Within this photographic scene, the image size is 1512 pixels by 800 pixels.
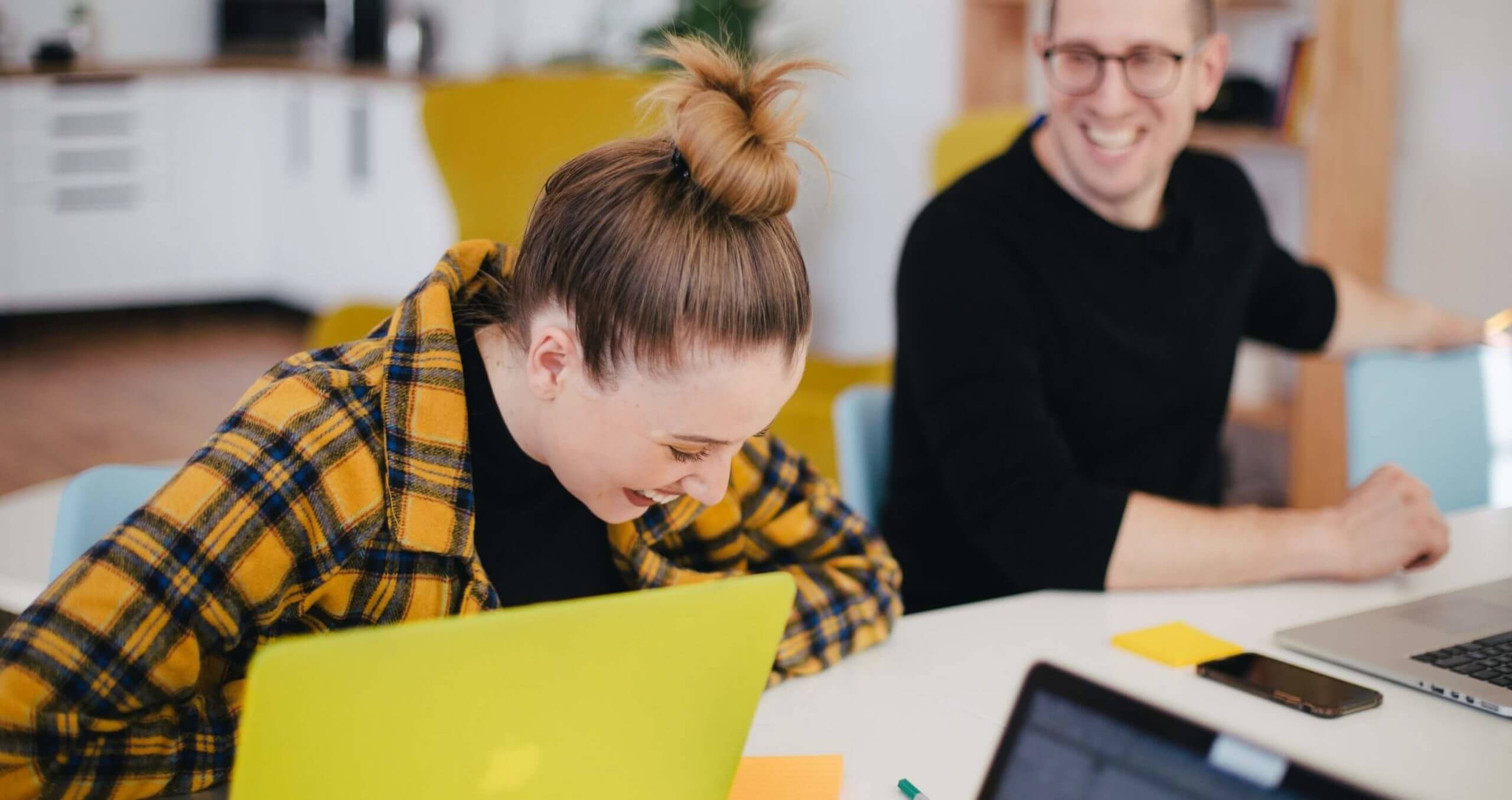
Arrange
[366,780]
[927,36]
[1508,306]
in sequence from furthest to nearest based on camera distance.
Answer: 1. [927,36]
2. [1508,306]
3. [366,780]

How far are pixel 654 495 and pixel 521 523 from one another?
5.6 inches

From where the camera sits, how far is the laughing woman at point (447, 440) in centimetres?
93

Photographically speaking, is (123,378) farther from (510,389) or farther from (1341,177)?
(510,389)

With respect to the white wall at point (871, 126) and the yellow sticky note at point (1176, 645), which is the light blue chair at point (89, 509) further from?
the white wall at point (871, 126)

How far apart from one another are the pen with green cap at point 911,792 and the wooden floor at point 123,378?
3528 millimetres

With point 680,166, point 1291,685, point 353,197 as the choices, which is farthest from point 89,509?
point 353,197

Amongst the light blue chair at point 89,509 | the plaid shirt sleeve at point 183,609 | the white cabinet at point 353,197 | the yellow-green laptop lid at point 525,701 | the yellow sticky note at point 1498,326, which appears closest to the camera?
the yellow-green laptop lid at point 525,701

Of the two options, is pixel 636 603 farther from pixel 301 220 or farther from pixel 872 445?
pixel 301 220

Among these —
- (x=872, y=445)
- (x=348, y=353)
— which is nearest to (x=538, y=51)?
(x=872, y=445)

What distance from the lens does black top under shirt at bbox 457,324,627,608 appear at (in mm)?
1144

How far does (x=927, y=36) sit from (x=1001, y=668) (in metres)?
3.20

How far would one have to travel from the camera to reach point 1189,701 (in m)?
1.18

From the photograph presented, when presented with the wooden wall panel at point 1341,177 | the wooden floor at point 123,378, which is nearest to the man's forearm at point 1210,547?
the wooden wall panel at point 1341,177

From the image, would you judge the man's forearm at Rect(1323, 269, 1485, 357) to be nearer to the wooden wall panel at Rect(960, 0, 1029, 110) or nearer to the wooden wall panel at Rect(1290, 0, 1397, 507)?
the wooden wall panel at Rect(1290, 0, 1397, 507)
